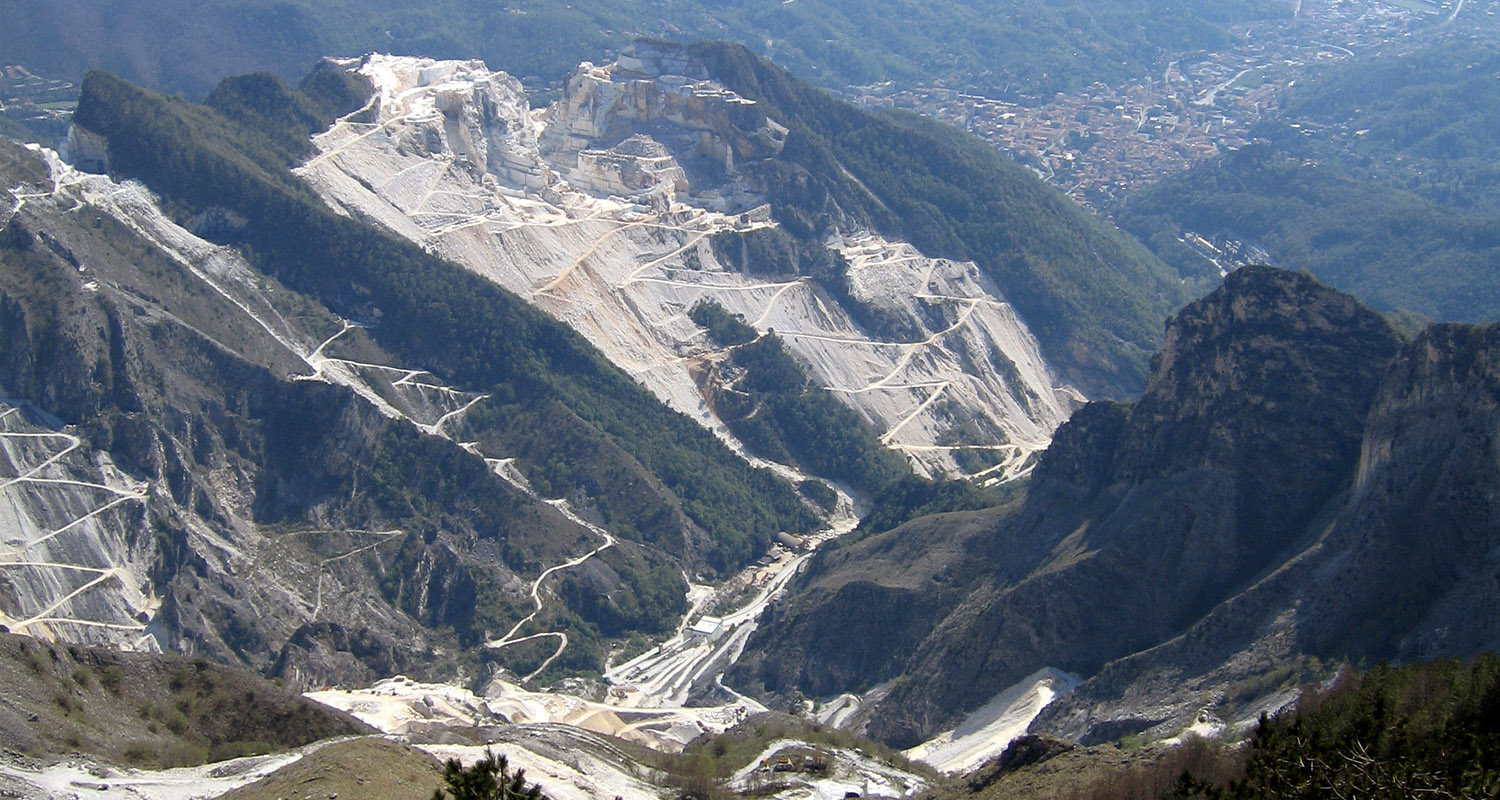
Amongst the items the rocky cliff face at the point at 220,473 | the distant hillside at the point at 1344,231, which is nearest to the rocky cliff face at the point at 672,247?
the rocky cliff face at the point at 220,473

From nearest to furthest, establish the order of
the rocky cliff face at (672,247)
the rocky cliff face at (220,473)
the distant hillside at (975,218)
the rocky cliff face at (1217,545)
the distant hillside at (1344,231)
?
the rocky cliff face at (1217,545) → the rocky cliff face at (220,473) → the rocky cliff face at (672,247) → the distant hillside at (975,218) → the distant hillside at (1344,231)

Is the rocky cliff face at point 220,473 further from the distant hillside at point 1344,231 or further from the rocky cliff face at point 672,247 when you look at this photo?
the distant hillside at point 1344,231

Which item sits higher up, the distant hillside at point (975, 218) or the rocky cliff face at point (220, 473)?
the distant hillside at point (975, 218)

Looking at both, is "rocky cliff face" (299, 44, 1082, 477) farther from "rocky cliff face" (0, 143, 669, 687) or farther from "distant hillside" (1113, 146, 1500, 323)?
"distant hillside" (1113, 146, 1500, 323)

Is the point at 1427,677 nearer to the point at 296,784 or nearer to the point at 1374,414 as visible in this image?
the point at 1374,414

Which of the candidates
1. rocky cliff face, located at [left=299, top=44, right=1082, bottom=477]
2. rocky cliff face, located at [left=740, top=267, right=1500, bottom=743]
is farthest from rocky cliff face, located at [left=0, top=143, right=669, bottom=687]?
rocky cliff face, located at [left=740, top=267, right=1500, bottom=743]

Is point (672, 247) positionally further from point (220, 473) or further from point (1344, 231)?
point (1344, 231)

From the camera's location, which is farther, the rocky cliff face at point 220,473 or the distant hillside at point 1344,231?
the distant hillside at point 1344,231
